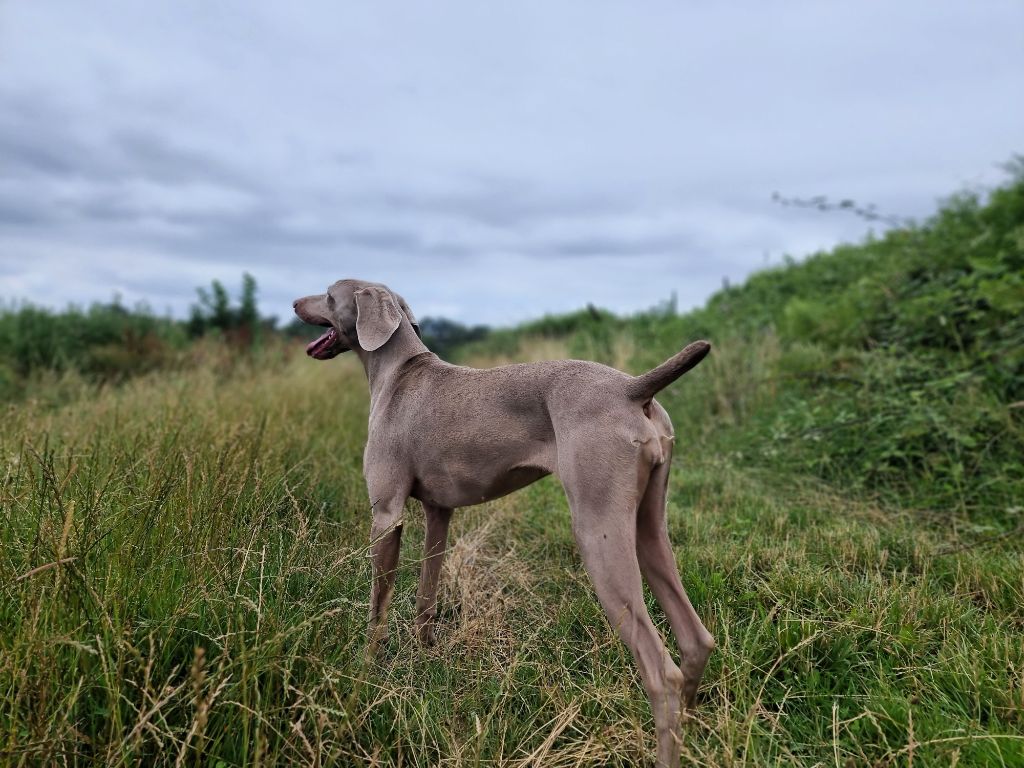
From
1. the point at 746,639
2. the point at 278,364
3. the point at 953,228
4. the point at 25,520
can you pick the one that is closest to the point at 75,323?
the point at 278,364

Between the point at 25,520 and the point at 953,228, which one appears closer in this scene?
the point at 25,520

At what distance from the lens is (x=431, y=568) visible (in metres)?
3.25

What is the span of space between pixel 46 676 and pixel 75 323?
441 inches

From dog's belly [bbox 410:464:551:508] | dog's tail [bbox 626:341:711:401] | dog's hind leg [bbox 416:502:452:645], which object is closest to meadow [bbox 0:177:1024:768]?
dog's hind leg [bbox 416:502:452:645]

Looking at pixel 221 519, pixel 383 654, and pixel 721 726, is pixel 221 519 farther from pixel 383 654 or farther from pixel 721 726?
pixel 721 726

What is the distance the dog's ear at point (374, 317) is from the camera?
3258mm

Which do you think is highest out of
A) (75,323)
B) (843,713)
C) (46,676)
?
(75,323)

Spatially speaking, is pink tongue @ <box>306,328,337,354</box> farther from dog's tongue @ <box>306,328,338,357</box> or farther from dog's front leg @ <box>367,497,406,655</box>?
dog's front leg @ <box>367,497,406,655</box>

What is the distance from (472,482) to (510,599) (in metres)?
1.01

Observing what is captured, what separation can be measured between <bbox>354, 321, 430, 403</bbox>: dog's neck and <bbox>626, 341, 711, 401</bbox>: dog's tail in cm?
133

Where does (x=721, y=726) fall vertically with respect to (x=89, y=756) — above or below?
below

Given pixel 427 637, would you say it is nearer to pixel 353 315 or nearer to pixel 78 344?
pixel 353 315

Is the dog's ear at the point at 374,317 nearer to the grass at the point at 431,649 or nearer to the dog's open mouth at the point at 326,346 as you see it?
the dog's open mouth at the point at 326,346

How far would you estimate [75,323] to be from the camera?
36.9 ft
